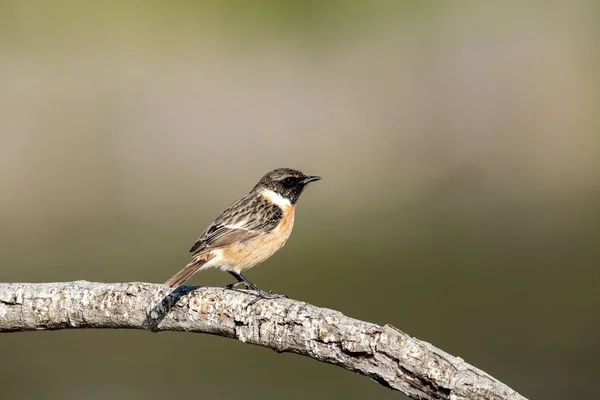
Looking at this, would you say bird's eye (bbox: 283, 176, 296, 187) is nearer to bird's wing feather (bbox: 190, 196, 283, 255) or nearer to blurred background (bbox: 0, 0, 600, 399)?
bird's wing feather (bbox: 190, 196, 283, 255)

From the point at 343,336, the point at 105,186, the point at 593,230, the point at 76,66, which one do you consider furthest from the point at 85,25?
the point at 343,336

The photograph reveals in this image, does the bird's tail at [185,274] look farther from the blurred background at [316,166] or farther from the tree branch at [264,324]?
the blurred background at [316,166]

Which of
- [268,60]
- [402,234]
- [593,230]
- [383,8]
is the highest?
[383,8]

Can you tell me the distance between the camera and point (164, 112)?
20.6 metres

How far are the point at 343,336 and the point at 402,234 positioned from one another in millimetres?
11194

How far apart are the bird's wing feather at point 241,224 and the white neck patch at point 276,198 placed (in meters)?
0.08

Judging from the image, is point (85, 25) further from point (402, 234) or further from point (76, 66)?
point (402, 234)

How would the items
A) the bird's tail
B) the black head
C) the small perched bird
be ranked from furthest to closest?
the black head → the small perched bird → the bird's tail

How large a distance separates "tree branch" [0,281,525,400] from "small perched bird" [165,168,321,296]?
4.05 ft

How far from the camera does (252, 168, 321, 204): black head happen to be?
29.9ft

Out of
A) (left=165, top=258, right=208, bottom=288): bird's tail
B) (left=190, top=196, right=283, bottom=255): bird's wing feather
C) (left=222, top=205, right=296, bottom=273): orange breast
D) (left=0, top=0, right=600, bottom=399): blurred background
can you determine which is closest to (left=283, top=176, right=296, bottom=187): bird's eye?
Answer: (left=190, top=196, right=283, bottom=255): bird's wing feather

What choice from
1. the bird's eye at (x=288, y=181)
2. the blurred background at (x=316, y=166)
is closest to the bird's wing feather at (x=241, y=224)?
the bird's eye at (x=288, y=181)

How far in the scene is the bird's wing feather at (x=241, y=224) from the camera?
8.23 metres

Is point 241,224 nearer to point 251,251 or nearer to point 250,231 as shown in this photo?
point 250,231
